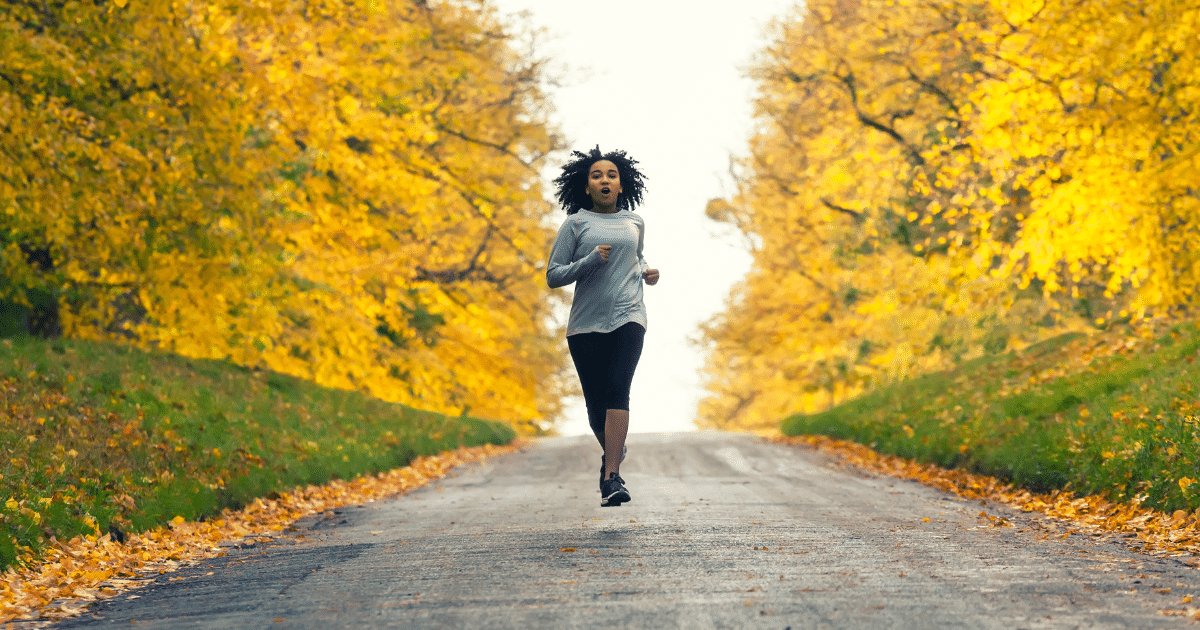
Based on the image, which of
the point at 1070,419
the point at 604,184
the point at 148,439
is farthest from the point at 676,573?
the point at 1070,419

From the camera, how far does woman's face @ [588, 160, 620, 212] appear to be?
7.00 metres

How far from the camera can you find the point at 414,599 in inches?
178

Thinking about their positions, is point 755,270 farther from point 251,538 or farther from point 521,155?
point 251,538

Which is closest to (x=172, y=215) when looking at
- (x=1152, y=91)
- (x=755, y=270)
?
(x=1152, y=91)

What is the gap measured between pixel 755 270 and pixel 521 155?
1275cm

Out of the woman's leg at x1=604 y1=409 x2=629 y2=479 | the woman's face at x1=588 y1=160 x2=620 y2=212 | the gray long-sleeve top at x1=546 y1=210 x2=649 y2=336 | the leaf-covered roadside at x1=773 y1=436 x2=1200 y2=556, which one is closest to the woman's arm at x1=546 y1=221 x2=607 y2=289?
the gray long-sleeve top at x1=546 y1=210 x2=649 y2=336

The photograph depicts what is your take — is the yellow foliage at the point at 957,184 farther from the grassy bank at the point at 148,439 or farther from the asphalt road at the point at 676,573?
the grassy bank at the point at 148,439

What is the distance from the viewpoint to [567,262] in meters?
6.93

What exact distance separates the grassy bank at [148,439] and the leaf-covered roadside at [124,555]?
0.14 meters

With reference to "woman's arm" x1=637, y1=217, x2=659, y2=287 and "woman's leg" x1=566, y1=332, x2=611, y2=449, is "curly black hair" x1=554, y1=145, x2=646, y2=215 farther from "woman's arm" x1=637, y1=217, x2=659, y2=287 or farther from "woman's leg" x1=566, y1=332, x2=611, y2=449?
"woman's leg" x1=566, y1=332, x2=611, y2=449

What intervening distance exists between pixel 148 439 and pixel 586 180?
4.71m

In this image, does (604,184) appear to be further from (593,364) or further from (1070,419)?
(1070,419)

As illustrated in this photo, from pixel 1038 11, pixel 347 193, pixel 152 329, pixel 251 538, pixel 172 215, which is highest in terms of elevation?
pixel 1038 11

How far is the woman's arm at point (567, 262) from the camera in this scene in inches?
260
